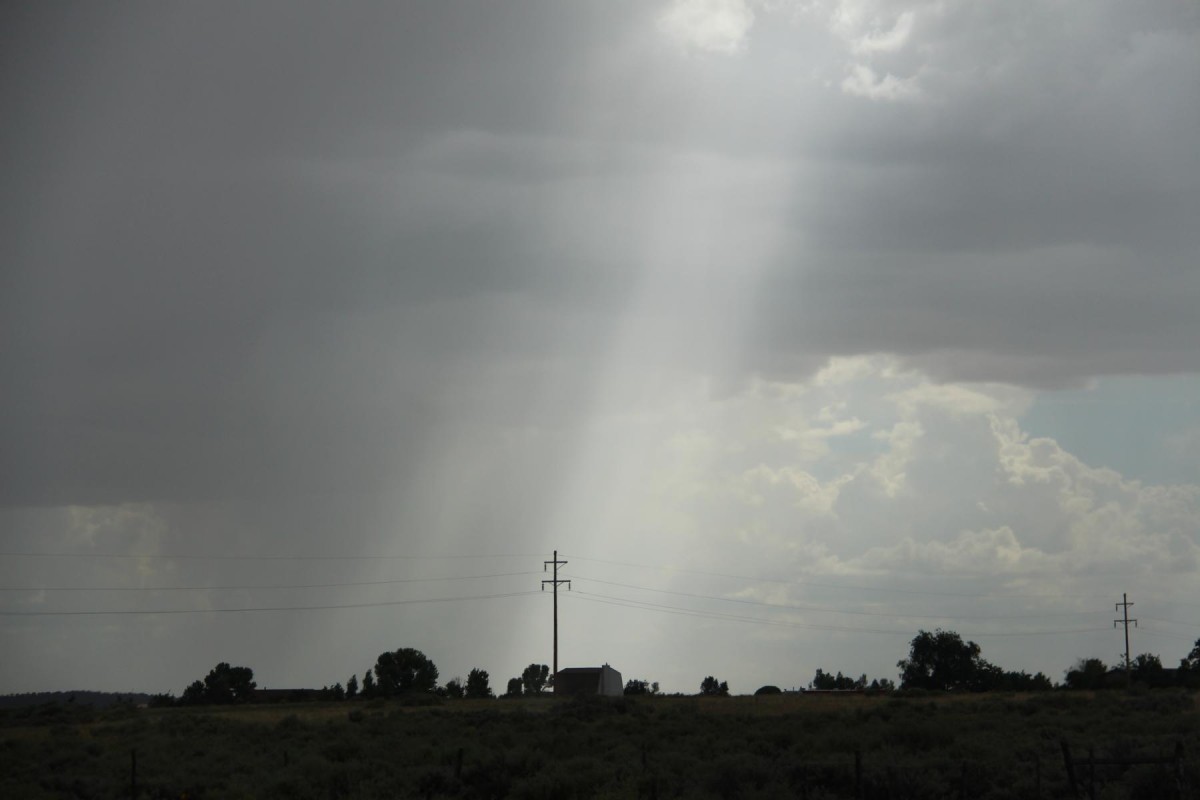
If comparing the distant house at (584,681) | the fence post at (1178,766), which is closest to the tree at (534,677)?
the distant house at (584,681)

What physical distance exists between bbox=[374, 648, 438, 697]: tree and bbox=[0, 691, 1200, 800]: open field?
76736 mm

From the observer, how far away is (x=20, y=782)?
3888 cm

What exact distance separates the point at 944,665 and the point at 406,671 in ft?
215

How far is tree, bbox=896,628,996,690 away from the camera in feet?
427

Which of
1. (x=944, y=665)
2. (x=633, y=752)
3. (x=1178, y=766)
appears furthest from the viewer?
(x=944, y=665)

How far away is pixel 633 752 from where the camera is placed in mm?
43281

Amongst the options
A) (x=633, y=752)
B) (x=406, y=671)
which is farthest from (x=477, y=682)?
(x=633, y=752)

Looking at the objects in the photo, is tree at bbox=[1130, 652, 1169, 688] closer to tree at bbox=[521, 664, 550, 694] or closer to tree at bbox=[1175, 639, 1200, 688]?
tree at bbox=[1175, 639, 1200, 688]

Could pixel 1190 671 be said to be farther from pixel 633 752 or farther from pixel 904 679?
pixel 633 752

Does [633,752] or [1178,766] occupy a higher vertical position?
[1178,766]

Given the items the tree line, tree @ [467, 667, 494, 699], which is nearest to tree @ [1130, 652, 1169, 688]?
the tree line

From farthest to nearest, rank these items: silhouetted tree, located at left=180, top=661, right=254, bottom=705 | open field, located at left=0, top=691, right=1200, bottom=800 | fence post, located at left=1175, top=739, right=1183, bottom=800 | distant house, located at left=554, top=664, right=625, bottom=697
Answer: silhouetted tree, located at left=180, top=661, right=254, bottom=705, distant house, located at left=554, top=664, right=625, bottom=697, open field, located at left=0, top=691, right=1200, bottom=800, fence post, located at left=1175, top=739, right=1183, bottom=800

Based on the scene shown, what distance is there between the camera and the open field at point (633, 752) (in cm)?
3262

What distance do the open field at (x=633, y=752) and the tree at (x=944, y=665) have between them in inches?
2477
